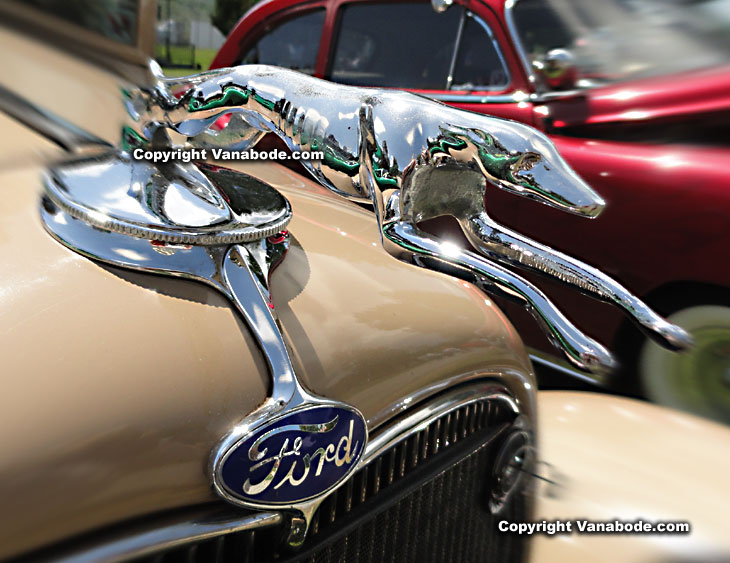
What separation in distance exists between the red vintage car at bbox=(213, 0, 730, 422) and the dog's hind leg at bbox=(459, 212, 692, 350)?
5.16ft

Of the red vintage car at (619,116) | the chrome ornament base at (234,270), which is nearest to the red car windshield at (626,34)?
the red vintage car at (619,116)

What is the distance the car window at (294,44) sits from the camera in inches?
141

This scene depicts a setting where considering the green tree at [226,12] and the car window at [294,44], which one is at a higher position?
the green tree at [226,12]

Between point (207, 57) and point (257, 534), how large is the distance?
652 mm

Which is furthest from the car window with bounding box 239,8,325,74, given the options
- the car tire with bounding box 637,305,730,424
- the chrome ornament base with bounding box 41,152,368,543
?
the chrome ornament base with bounding box 41,152,368,543

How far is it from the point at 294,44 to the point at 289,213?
308 centimetres

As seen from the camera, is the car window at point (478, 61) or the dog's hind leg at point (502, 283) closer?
the dog's hind leg at point (502, 283)

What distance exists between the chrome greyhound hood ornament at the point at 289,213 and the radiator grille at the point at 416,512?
7cm

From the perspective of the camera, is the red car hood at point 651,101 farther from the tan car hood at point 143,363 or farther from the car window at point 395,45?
the tan car hood at point 143,363

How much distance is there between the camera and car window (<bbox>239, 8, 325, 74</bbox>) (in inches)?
141

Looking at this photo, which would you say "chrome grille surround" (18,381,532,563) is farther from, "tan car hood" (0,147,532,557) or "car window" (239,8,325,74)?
"car window" (239,8,325,74)

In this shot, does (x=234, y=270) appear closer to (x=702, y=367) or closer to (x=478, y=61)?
(x=702, y=367)

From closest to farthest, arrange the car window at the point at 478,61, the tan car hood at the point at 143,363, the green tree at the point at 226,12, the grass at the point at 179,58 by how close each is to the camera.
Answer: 1. the tan car hood at the point at 143,363
2. the grass at the point at 179,58
3. the green tree at the point at 226,12
4. the car window at the point at 478,61

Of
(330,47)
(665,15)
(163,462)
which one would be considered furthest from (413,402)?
(330,47)
